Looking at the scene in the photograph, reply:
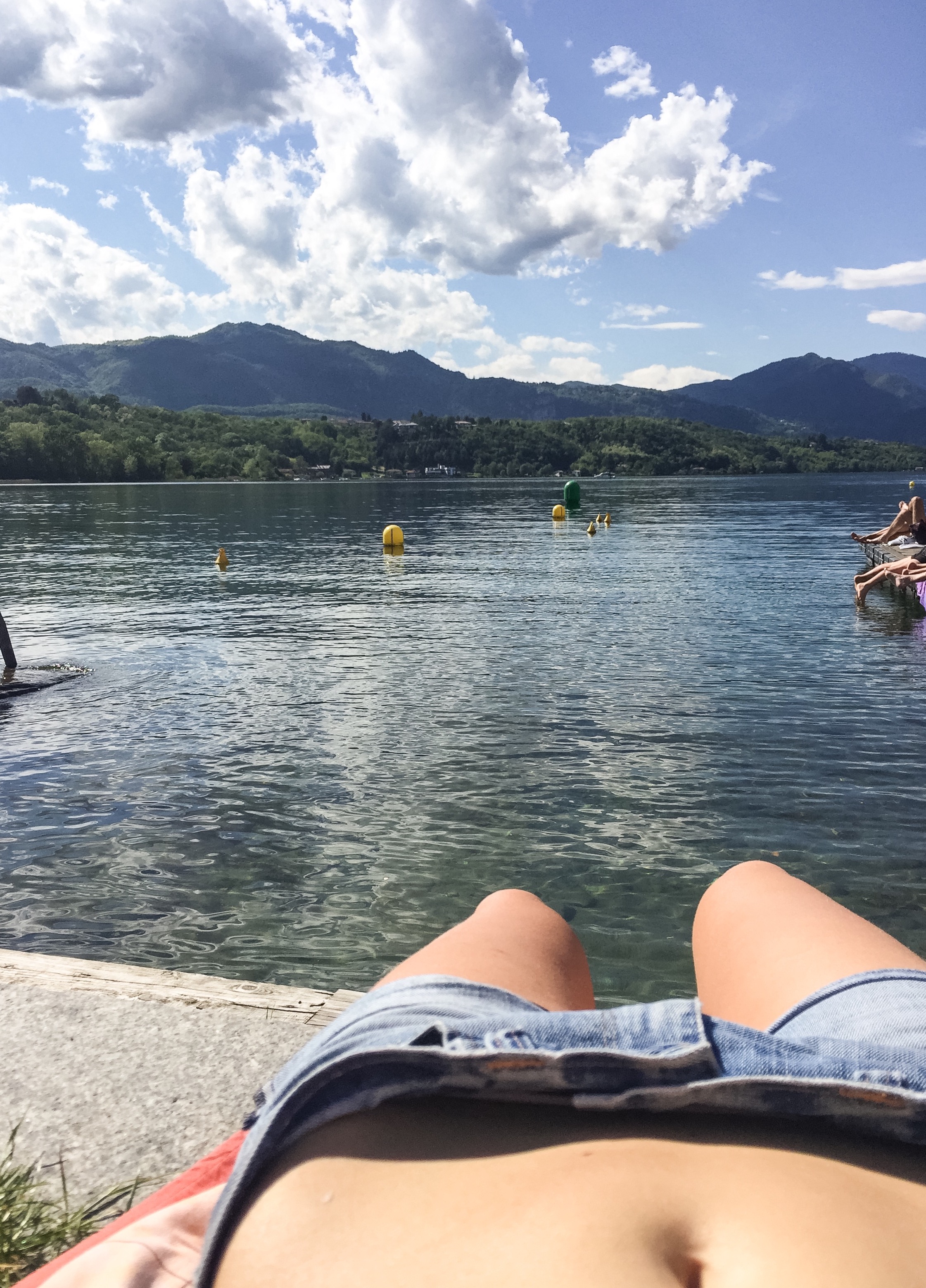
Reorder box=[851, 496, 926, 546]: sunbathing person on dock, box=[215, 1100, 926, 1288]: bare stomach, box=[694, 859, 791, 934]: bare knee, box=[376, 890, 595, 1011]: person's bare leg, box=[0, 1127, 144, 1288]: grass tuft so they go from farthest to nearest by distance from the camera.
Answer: box=[851, 496, 926, 546]: sunbathing person on dock → box=[694, 859, 791, 934]: bare knee → box=[0, 1127, 144, 1288]: grass tuft → box=[376, 890, 595, 1011]: person's bare leg → box=[215, 1100, 926, 1288]: bare stomach

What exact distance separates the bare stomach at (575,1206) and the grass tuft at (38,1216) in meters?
1.48

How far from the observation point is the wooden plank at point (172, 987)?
147 inches

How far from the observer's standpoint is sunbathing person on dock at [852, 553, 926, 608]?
24.0 m

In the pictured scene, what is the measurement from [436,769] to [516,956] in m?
8.11

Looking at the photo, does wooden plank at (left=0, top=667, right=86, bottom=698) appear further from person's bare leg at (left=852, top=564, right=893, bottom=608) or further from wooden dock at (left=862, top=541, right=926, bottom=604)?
wooden dock at (left=862, top=541, right=926, bottom=604)

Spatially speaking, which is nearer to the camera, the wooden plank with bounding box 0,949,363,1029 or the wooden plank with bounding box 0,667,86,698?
the wooden plank with bounding box 0,949,363,1029

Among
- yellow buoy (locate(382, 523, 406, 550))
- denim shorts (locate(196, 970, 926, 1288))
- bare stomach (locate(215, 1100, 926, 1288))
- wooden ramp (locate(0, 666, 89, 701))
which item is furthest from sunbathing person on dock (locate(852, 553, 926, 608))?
bare stomach (locate(215, 1100, 926, 1288))

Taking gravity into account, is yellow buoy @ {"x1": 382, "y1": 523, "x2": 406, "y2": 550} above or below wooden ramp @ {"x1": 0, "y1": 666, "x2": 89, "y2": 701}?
above

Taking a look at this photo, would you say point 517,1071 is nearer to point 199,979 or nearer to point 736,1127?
point 736,1127

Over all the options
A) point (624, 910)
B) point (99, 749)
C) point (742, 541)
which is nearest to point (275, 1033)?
point (624, 910)

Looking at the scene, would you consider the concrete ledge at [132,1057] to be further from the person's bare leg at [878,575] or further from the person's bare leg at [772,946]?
Answer: the person's bare leg at [878,575]

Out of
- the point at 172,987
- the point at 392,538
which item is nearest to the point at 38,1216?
the point at 172,987

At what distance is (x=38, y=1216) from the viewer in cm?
259

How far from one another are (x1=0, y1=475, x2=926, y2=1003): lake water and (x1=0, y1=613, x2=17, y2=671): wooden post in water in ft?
2.97
